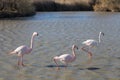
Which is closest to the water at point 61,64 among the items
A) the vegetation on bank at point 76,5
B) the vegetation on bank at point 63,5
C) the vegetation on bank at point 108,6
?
→ the vegetation on bank at point 76,5

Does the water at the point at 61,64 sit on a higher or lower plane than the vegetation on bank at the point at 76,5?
higher

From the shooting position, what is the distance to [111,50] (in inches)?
454

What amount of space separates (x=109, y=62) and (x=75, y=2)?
28899mm

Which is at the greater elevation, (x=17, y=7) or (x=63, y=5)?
(x=17, y=7)

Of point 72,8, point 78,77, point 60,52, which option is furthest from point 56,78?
point 72,8

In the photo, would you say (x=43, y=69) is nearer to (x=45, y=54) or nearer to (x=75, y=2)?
(x=45, y=54)

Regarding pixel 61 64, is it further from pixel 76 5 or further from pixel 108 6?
pixel 108 6

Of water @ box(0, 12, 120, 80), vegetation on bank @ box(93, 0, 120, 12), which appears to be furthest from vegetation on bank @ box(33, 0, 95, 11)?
water @ box(0, 12, 120, 80)

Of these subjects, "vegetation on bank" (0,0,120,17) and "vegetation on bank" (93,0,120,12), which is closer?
"vegetation on bank" (0,0,120,17)

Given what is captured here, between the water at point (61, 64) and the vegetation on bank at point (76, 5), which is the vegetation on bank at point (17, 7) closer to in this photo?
the vegetation on bank at point (76, 5)

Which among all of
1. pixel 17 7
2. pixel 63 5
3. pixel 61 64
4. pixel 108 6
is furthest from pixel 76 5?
pixel 61 64

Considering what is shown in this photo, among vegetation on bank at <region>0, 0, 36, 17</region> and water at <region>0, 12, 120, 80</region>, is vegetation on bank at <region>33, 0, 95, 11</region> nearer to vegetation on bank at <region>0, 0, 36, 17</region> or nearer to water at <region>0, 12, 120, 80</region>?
vegetation on bank at <region>0, 0, 36, 17</region>

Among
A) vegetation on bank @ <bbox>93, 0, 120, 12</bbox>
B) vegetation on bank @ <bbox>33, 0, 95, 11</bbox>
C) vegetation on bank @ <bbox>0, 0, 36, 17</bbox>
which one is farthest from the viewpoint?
vegetation on bank @ <bbox>93, 0, 120, 12</bbox>

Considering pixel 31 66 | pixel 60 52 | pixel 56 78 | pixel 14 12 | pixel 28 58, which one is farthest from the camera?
pixel 14 12
